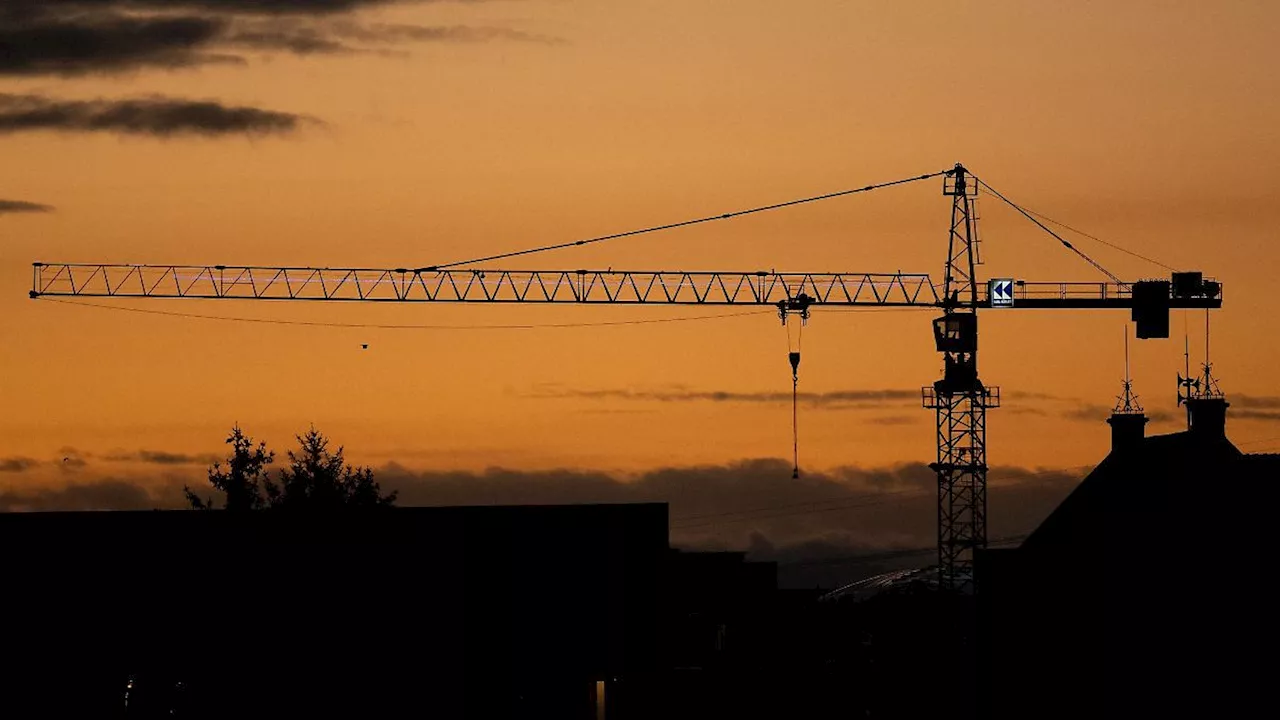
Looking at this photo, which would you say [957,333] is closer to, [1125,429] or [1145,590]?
[1125,429]

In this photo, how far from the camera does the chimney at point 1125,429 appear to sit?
257 ft

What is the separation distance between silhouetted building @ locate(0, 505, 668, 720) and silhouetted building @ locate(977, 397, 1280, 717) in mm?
13126

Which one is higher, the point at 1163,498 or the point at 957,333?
the point at 957,333

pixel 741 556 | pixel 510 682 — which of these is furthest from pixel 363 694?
pixel 741 556

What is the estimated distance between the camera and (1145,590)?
2630 inches

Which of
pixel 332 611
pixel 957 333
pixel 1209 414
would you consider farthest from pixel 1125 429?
pixel 957 333

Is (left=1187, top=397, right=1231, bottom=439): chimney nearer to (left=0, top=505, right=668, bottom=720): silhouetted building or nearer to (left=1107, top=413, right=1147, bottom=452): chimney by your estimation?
(left=1107, top=413, right=1147, bottom=452): chimney

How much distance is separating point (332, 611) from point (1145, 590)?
2343cm

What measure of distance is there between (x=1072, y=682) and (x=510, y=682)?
16.7m

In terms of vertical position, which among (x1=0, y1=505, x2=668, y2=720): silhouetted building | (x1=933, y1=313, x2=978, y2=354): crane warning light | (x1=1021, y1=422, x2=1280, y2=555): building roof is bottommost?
(x1=0, y1=505, x2=668, y2=720): silhouetted building

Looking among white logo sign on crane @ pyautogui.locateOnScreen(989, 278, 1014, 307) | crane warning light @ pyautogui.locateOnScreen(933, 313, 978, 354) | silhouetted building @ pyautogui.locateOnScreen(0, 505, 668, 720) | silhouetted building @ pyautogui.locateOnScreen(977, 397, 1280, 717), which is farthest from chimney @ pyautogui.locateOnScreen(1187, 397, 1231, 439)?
white logo sign on crane @ pyautogui.locateOnScreen(989, 278, 1014, 307)

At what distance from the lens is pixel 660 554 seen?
65500 millimetres

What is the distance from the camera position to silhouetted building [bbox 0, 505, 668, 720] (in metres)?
63.0

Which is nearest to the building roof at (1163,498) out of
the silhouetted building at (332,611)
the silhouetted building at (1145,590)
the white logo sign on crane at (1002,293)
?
the silhouetted building at (1145,590)
